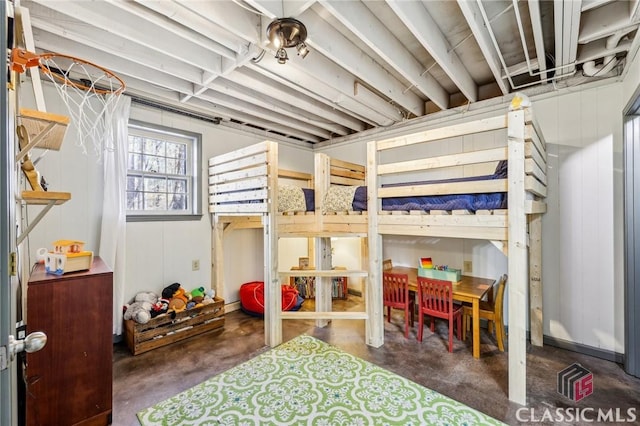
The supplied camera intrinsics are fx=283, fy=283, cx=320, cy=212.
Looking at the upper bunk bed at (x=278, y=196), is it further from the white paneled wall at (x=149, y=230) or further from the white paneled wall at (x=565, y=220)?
the white paneled wall at (x=565, y=220)

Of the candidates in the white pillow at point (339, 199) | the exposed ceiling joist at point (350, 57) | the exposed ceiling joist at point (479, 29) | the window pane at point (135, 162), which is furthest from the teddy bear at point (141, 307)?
the exposed ceiling joist at point (479, 29)

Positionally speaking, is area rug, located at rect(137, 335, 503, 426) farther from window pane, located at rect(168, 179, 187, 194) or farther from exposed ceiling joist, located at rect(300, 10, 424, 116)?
exposed ceiling joist, located at rect(300, 10, 424, 116)

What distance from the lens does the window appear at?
134 inches

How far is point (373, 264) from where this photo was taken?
9.93 ft

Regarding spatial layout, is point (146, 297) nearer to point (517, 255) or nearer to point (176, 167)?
point (176, 167)

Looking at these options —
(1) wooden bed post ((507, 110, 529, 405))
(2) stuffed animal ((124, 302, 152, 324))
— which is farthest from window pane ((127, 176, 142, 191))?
(1) wooden bed post ((507, 110, 529, 405))

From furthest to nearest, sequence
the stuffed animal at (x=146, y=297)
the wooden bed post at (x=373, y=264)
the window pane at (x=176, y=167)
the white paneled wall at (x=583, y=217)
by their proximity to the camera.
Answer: the window pane at (x=176, y=167) < the stuffed animal at (x=146, y=297) < the wooden bed post at (x=373, y=264) < the white paneled wall at (x=583, y=217)

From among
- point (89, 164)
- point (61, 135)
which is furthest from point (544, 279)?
Answer: point (89, 164)

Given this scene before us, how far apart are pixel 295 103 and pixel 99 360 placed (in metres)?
3.03

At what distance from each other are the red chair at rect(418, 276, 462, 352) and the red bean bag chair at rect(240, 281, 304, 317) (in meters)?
1.65

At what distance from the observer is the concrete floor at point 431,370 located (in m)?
2.07

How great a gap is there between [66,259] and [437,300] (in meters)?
3.17

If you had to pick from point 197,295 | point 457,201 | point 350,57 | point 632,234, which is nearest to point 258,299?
point 197,295

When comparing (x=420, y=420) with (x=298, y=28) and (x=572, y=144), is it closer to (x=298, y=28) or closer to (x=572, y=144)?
(x=298, y=28)
